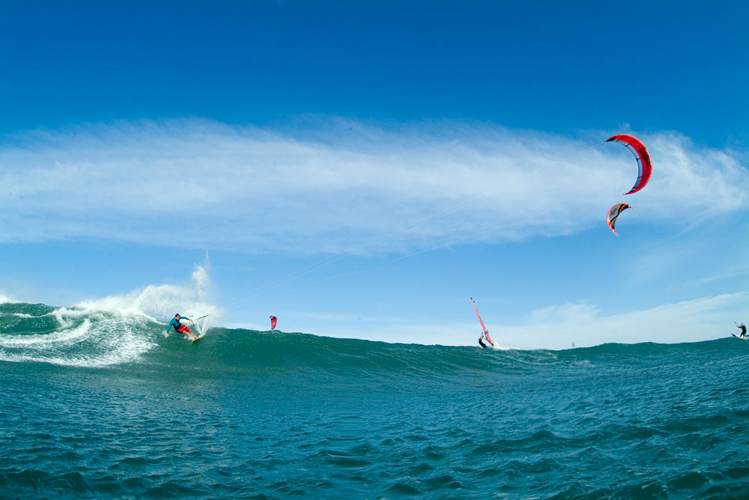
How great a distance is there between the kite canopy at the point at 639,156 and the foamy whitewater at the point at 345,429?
4824 millimetres

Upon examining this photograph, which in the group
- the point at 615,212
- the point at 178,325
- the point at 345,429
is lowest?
the point at 345,429

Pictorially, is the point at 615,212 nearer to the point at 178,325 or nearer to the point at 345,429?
the point at 345,429

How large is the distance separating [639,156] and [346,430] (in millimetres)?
9561

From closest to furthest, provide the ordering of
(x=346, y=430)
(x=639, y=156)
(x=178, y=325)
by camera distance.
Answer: (x=346, y=430) < (x=639, y=156) < (x=178, y=325)

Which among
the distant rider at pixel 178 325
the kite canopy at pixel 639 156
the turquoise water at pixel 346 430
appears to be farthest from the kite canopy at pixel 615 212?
the distant rider at pixel 178 325

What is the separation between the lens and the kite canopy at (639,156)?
32.8 feet

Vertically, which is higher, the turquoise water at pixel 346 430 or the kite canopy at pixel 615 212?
the kite canopy at pixel 615 212

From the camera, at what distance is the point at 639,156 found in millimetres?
10141

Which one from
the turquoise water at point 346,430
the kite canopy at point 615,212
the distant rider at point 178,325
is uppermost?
the kite canopy at point 615,212

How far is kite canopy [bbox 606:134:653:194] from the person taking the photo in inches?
393

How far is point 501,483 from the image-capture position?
4316 millimetres

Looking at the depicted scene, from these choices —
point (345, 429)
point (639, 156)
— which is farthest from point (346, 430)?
point (639, 156)

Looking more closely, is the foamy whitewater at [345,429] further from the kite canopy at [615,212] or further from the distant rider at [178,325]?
the kite canopy at [615,212]

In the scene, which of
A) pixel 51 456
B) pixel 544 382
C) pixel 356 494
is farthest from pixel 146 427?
pixel 544 382
